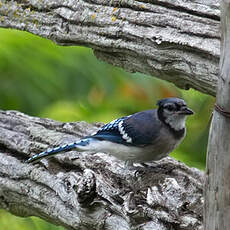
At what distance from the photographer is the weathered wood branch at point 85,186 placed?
3.23 metres

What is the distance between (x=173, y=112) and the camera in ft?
13.5

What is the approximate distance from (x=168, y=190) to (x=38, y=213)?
981 millimetres

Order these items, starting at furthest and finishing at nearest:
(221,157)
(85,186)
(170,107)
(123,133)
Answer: (123,133), (170,107), (85,186), (221,157)

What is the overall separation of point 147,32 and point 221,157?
1.11 m

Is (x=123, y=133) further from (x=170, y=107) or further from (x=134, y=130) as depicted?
(x=170, y=107)

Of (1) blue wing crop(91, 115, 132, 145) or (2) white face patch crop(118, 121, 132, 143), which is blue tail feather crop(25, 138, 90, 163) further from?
(2) white face patch crop(118, 121, 132, 143)

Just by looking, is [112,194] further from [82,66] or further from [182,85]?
[82,66]

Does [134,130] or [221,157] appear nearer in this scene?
[221,157]

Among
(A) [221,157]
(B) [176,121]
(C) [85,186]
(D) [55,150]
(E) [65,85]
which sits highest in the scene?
(E) [65,85]

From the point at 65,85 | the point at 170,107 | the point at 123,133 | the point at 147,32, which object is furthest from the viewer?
the point at 65,85

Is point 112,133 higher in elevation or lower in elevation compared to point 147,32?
lower

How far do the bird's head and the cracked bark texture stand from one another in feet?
1.34

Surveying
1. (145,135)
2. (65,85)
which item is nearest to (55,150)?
(145,135)

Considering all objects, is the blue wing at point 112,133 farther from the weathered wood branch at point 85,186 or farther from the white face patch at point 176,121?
the white face patch at point 176,121
